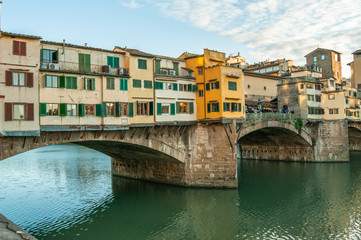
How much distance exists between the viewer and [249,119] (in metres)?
39.5

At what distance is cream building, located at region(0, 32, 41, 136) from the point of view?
2186 cm

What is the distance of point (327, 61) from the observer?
2665 inches

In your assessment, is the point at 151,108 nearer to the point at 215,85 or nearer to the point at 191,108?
the point at 191,108

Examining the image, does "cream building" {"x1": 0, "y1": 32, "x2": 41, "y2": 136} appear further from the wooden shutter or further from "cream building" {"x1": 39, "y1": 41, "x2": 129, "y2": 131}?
the wooden shutter

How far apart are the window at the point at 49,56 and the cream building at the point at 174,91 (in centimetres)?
995

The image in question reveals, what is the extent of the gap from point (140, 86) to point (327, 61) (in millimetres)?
54746

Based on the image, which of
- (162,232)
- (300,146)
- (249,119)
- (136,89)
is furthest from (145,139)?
(300,146)

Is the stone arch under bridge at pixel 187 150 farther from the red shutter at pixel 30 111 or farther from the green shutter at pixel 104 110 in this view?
the red shutter at pixel 30 111

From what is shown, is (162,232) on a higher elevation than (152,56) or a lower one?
lower

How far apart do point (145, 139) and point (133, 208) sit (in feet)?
22.6

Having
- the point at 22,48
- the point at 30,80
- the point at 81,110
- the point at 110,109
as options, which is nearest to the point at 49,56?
the point at 22,48

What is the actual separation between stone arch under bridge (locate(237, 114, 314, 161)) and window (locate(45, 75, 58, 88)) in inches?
1028

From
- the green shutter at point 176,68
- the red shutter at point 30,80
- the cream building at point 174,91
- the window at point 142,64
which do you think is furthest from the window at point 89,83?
the green shutter at point 176,68

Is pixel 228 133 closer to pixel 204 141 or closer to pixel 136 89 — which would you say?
pixel 204 141
